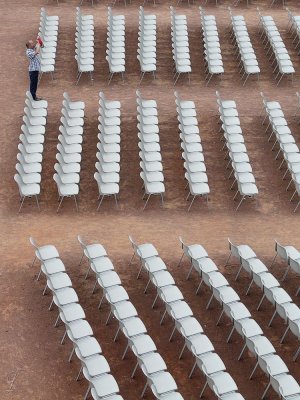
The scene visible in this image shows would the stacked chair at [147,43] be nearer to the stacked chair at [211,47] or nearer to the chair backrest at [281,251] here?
the stacked chair at [211,47]

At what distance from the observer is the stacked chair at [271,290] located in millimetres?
14284

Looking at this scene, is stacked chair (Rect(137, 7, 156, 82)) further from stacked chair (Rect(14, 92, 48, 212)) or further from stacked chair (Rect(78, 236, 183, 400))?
stacked chair (Rect(78, 236, 183, 400))

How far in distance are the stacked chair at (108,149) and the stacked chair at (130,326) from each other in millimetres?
2075

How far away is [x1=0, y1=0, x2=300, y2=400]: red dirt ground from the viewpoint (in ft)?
46.2

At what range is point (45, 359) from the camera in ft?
46.3

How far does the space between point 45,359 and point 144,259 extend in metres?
3.00

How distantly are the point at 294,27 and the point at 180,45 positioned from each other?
16.1 ft

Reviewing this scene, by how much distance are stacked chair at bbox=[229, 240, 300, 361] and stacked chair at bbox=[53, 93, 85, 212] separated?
4.38 meters

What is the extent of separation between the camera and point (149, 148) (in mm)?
19484

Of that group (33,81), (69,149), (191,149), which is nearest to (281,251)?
(191,149)

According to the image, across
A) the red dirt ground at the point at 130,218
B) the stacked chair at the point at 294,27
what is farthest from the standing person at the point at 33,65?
the stacked chair at the point at 294,27

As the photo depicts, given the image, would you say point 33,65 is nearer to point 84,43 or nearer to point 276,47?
point 84,43

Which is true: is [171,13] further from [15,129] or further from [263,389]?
[263,389]

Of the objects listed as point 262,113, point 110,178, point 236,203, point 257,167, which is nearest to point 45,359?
point 110,178
